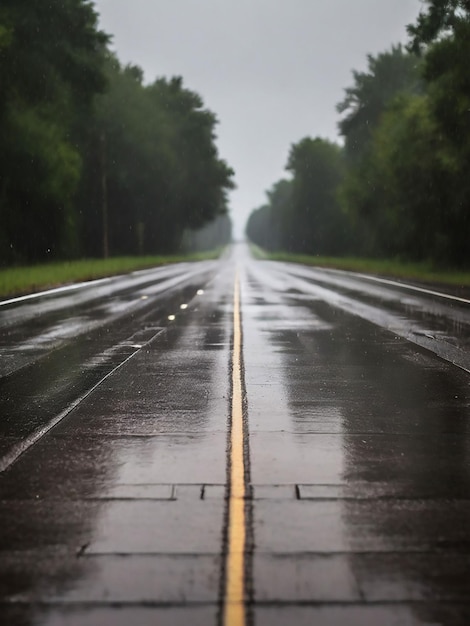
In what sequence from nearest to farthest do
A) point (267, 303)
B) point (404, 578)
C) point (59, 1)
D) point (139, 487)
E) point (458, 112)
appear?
point (404, 578)
point (139, 487)
point (267, 303)
point (458, 112)
point (59, 1)

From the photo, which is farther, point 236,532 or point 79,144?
point 79,144

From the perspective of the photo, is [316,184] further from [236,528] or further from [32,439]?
[236,528]

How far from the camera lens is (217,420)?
28.9 ft

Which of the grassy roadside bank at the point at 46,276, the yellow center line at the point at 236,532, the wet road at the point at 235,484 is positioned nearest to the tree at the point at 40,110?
the grassy roadside bank at the point at 46,276

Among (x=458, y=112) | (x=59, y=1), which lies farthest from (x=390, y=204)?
(x=59, y=1)

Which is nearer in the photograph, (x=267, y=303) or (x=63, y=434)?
(x=63, y=434)

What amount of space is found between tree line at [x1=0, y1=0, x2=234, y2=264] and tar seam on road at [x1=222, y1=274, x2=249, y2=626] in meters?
38.1

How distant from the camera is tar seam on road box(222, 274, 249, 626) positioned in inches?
168

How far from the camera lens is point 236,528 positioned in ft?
17.9

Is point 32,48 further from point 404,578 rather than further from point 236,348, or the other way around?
point 404,578

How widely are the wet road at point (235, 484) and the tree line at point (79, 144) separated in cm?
3466

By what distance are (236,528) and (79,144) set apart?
7271 cm

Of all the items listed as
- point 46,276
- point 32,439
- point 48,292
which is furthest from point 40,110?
point 32,439

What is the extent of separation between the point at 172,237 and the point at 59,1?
56.5 metres
